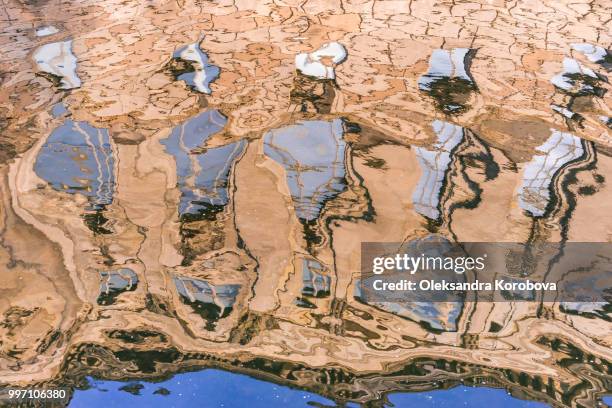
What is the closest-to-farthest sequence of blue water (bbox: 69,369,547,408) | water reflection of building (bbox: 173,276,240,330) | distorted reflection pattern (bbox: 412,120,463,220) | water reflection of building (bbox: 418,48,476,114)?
1. blue water (bbox: 69,369,547,408)
2. water reflection of building (bbox: 173,276,240,330)
3. distorted reflection pattern (bbox: 412,120,463,220)
4. water reflection of building (bbox: 418,48,476,114)

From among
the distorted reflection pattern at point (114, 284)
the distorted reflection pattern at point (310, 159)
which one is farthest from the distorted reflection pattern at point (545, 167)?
the distorted reflection pattern at point (114, 284)

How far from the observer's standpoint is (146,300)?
143 cm

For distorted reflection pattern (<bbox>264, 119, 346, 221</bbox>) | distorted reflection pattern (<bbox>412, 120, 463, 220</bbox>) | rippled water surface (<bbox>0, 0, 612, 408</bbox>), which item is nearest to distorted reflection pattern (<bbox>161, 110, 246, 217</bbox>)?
rippled water surface (<bbox>0, 0, 612, 408</bbox>)

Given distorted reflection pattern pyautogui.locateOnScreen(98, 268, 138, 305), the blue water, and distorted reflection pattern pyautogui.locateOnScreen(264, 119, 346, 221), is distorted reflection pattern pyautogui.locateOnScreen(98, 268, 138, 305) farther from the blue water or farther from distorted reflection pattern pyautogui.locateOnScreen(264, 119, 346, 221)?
distorted reflection pattern pyautogui.locateOnScreen(264, 119, 346, 221)

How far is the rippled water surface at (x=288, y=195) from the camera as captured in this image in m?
1.27

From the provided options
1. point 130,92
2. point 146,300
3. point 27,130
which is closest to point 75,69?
point 130,92

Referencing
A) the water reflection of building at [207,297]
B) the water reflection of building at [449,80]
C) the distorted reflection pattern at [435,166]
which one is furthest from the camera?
the water reflection of building at [449,80]

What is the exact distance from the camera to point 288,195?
1.84 m

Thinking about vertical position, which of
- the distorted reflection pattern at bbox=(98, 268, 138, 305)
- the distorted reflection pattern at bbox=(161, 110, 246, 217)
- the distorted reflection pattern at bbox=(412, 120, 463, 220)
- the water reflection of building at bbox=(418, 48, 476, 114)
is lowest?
the water reflection of building at bbox=(418, 48, 476, 114)

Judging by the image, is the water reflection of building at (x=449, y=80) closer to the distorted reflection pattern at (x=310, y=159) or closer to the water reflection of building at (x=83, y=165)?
the distorted reflection pattern at (x=310, y=159)

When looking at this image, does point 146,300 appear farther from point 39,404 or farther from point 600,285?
point 600,285

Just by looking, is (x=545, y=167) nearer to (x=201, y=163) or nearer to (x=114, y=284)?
(x=201, y=163)

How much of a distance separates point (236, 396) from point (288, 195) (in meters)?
0.73

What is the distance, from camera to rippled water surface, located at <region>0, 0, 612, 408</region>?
127cm
